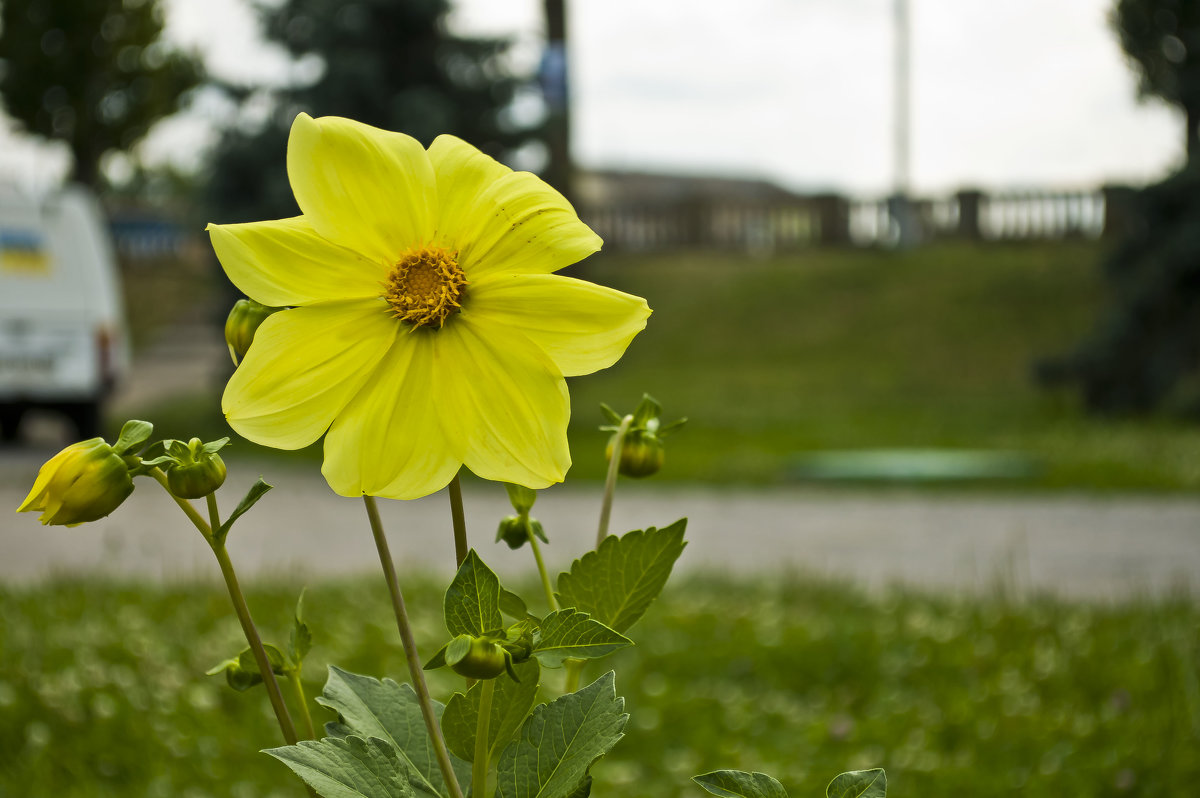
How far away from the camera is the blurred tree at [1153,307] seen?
10617 millimetres

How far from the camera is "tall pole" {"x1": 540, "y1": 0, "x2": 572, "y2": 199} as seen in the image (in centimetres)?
1162

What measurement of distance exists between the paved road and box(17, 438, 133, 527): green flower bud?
3749 millimetres

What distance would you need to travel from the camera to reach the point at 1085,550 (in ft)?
18.8

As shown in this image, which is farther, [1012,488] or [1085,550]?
[1012,488]

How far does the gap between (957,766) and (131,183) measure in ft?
128

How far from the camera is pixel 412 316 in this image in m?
0.81

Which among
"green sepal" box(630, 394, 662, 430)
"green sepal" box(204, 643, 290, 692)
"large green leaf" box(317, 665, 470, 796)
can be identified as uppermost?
"green sepal" box(630, 394, 662, 430)

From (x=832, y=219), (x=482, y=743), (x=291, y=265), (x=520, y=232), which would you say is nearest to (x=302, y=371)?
(x=291, y=265)

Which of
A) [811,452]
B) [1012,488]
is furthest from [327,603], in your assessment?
[811,452]

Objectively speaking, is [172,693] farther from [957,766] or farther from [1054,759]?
[1054,759]

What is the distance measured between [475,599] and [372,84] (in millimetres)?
11285

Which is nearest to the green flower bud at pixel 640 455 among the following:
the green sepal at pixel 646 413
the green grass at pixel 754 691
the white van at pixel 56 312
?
the green sepal at pixel 646 413

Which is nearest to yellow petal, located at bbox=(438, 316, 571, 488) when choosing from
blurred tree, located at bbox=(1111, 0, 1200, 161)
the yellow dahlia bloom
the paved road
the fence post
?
the yellow dahlia bloom

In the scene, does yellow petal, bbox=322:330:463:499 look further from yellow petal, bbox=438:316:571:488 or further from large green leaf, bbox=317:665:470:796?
large green leaf, bbox=317:665:470:796
